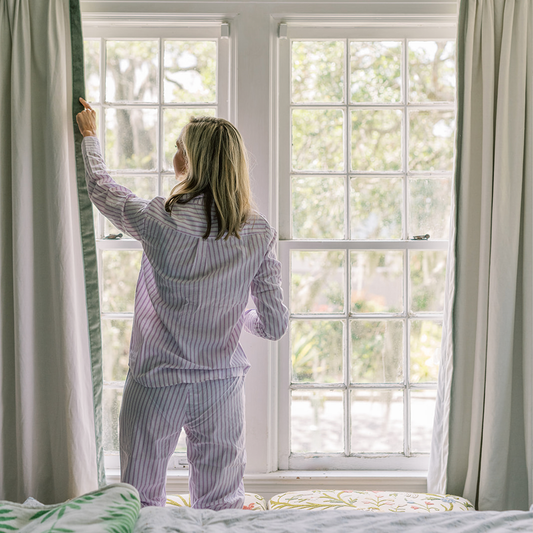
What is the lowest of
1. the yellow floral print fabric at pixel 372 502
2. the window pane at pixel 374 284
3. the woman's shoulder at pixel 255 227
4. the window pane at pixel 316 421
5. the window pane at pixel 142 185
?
the yellow floral print fabric at pixel 372 502

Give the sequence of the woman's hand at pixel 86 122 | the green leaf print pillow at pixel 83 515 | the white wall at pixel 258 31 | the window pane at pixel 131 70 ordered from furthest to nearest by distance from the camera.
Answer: the window pane at pixel 131 70 → the white wall at pixel 258 31 → the woman's hand at pixel 86 122 → the green leaf print pillow at pixel 83 515

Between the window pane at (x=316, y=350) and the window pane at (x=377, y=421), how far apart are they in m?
0.15

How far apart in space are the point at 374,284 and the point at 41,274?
4.50 ft

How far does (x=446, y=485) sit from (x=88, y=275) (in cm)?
164

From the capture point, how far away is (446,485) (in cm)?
206

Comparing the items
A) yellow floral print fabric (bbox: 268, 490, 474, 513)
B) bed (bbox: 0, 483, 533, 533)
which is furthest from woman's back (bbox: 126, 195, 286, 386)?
yellow floral print fabric (bbox: 268, 490, 474, 513)

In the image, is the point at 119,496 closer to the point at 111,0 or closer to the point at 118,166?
the point at 118,166

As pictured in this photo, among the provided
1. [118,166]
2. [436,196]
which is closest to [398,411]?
[436,196]

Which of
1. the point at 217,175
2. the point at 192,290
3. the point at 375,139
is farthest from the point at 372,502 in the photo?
the point at 375,139

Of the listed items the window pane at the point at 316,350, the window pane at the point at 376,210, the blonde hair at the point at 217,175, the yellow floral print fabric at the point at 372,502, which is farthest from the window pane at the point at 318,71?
the yellow floral print fabric at the point at 372,502

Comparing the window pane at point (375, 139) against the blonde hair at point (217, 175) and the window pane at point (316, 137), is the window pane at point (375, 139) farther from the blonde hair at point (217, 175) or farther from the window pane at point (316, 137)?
the blonde hair at point (217, 175)

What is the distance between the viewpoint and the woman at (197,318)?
157cm

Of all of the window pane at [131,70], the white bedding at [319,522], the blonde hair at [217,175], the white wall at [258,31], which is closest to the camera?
the white bedding at [319,522]

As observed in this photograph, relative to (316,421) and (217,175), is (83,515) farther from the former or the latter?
(316,421)
